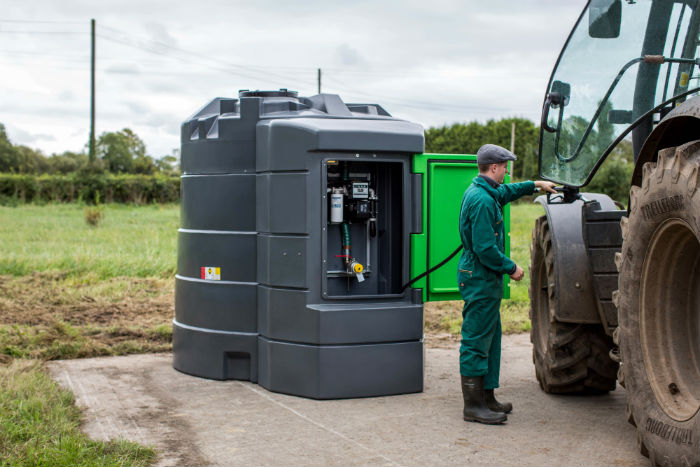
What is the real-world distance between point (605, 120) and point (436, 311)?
17.7ft

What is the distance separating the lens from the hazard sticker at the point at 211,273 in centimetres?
679

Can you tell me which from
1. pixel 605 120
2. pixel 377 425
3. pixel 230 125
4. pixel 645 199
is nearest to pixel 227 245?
pixel 230 125

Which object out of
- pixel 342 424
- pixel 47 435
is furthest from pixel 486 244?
pixel 47 435

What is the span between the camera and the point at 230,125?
21.9ft

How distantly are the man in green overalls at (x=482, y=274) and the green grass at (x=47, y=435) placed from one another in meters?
2.14

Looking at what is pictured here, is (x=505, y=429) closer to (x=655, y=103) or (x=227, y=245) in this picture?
(x=655, y=103)

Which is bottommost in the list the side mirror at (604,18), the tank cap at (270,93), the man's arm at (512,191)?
the man's arm at (512,191)

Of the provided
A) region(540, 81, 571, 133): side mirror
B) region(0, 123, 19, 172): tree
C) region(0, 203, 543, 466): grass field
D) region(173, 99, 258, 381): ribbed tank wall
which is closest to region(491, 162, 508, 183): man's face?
region(540, 81, 571, 133): side mirror

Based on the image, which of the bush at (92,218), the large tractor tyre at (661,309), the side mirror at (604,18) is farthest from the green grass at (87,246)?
the large tractor tyre at (661,309)

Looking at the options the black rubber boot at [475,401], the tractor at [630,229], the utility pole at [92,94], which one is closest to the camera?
the tractor at [630,229]

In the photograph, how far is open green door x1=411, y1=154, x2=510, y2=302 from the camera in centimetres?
647

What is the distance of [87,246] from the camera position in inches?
595

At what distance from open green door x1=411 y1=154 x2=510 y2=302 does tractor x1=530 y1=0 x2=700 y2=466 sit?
25.8 inches

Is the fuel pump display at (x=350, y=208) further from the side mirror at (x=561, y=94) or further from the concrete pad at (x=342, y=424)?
the side mirror at (x=561, y=94)
